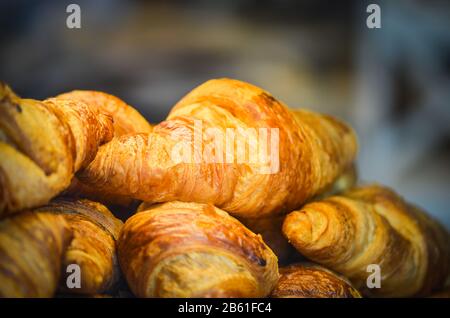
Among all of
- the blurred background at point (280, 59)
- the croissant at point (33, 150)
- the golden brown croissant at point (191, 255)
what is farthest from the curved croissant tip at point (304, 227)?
the croissant at point (33, 150)

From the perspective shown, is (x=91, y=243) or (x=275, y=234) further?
(x=275, y=234)

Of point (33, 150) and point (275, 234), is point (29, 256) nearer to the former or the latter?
point (33, 150)

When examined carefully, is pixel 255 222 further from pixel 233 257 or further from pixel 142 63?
pixel 142 63

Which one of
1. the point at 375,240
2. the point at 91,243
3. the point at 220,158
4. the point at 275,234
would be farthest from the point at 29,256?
the point at 375,240

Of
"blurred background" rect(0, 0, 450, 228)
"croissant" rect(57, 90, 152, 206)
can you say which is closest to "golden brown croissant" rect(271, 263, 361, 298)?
"blurred background" rect(0, 0, 450, 228)

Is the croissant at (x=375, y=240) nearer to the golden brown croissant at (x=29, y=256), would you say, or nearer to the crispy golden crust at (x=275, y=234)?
the crispy golden crust at (x=275, y=234)

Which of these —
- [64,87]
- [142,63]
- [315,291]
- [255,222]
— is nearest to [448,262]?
[315,291]

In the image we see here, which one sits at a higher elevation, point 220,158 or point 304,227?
point 220,158
